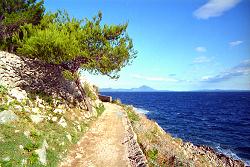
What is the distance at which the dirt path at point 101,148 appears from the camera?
18.8 meters

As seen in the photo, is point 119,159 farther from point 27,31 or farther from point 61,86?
point 27,31

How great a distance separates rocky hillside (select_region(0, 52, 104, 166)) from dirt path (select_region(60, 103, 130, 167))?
33.2 inches

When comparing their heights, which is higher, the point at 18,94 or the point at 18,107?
the point at 18,94

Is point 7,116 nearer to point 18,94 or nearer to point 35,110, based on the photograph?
point 35,110

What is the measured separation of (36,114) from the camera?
24172 mm

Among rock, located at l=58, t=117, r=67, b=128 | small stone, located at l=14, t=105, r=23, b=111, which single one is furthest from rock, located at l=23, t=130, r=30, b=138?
rock, located at l=58, t=117, r=67, b=128

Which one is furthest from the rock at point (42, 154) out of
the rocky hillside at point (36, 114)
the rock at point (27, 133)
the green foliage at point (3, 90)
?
the green foliage at point (3, 90)

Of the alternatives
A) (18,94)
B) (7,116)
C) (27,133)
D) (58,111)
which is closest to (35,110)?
(58,111)

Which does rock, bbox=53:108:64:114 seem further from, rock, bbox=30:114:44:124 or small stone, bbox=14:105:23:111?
small stone, bbox=14:105:23:111

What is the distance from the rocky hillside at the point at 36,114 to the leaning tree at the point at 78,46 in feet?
9.59

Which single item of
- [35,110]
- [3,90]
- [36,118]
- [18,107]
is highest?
[3,90]

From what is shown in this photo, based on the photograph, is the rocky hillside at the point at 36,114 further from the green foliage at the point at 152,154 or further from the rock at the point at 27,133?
the green foliage at the point at 152,154

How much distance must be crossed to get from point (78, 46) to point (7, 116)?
11.1 m

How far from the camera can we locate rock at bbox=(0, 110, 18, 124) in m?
20.2
